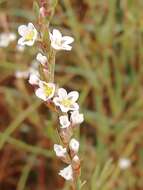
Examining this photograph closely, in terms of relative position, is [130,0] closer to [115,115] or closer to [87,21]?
[87,21]

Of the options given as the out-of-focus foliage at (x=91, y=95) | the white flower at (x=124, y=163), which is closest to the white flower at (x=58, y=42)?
the out-of-focus foliage at (x=91, y=95)

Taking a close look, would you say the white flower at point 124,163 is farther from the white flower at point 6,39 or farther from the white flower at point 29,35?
the white flower at point 29,35

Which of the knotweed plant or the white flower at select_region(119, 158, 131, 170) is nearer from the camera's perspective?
the knotweed plant

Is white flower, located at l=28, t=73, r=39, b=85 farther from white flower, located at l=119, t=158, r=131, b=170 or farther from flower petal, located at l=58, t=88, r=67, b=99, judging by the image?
white flower, located at l=119, t=158, r=131, b=170

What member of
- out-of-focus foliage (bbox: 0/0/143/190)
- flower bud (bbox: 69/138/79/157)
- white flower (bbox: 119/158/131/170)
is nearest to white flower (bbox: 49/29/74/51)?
flower bud (bbox: 69/138/79/157)

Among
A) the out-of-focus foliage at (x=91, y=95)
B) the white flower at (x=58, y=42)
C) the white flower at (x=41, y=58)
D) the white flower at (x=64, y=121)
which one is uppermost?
the out-of-focus foliage at (x=91, y=95)

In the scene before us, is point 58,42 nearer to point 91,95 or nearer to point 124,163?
point 124,163
